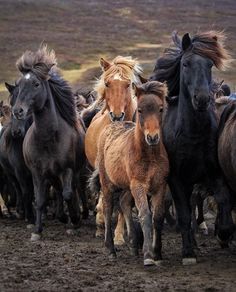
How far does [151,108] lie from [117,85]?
2546mm

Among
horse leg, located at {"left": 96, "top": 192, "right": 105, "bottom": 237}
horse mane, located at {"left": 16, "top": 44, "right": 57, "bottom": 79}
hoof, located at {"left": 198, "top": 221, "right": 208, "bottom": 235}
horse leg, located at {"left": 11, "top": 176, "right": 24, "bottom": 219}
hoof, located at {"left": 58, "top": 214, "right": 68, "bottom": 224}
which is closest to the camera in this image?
horse leg, located at {"left": 96, "top": 192, "right": 105, "bottom": 237}

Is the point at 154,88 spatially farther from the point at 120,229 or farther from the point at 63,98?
the point at 63,98

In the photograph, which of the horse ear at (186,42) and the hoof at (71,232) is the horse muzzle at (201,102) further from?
the hoof at (71,232)

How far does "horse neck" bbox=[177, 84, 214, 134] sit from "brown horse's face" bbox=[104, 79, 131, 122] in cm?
180

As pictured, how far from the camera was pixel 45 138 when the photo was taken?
1043 centimetres

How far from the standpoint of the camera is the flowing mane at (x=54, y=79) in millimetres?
10344

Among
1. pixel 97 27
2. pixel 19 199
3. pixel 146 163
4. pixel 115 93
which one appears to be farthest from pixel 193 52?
pixel 97 27

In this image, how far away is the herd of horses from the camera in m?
7.34

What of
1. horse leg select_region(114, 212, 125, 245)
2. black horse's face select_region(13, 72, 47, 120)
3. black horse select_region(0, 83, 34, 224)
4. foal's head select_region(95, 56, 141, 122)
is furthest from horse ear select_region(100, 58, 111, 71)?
horse leg select_region(114, 212, 125, 245)

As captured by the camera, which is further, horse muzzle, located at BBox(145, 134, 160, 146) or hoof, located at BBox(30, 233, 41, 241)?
hoof, located at BBox(30, 233, 41, 241)

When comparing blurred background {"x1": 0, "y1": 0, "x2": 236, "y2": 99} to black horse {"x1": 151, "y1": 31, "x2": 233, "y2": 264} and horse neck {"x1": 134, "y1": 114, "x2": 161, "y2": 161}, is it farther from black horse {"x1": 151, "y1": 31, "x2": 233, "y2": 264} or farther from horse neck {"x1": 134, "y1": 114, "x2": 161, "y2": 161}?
horse neck {"x1": 134, "y1": 114, "x2": 161, "y2": 161}

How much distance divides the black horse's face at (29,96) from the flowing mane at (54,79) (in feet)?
0.58

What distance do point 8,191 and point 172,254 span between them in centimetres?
686

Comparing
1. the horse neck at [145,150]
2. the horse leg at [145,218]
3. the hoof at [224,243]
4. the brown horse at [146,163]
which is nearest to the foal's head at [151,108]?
the brown horse at [146,163]
